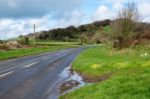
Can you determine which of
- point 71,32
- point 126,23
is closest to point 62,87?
point 126,23

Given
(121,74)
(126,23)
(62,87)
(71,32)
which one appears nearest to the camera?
(62,87)

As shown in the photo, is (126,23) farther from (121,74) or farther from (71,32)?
(71,32)

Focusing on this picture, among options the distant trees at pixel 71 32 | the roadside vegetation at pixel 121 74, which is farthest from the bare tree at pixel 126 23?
the distant trees at pixel 71 32

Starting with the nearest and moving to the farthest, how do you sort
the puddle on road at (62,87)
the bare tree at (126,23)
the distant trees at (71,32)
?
1. the puddle on road at (62,87)
2. the bare tree at (126,23)
3. the distant trees at (71,32)

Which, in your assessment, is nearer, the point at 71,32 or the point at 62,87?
the point at 62,87

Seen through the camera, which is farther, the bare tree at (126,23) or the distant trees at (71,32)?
the distant trees at (71,32)

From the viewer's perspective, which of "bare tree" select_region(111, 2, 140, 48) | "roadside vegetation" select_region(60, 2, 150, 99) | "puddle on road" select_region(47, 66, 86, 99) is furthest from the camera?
"bare tree" select_region(111, 2, 140, 48)

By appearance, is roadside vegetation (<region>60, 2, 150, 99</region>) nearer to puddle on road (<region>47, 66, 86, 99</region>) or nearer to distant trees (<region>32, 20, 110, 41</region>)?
puddle on road (<region>47, 66, 86, 99</region>)

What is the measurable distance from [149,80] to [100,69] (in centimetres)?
872

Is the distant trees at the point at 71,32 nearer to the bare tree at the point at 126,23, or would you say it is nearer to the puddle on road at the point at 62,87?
the bare tree at the point at 126,23

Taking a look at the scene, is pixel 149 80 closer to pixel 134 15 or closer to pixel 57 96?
pixel 57 96

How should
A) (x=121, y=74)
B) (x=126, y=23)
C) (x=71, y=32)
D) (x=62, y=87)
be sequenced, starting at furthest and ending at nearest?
1. (x=71, y=32)
2. (x=126, y=23)
3. (x=121, y=74)
4. (x=62, y=87)

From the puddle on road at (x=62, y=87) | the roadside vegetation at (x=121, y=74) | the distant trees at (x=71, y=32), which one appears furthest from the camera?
the distant trees at (x=71, y=32)

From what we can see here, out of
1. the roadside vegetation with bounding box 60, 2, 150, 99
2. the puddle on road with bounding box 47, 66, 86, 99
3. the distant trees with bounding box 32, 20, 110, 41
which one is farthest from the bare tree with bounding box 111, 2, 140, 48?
the distant trees with bounding box 32, 20, 110, 41
